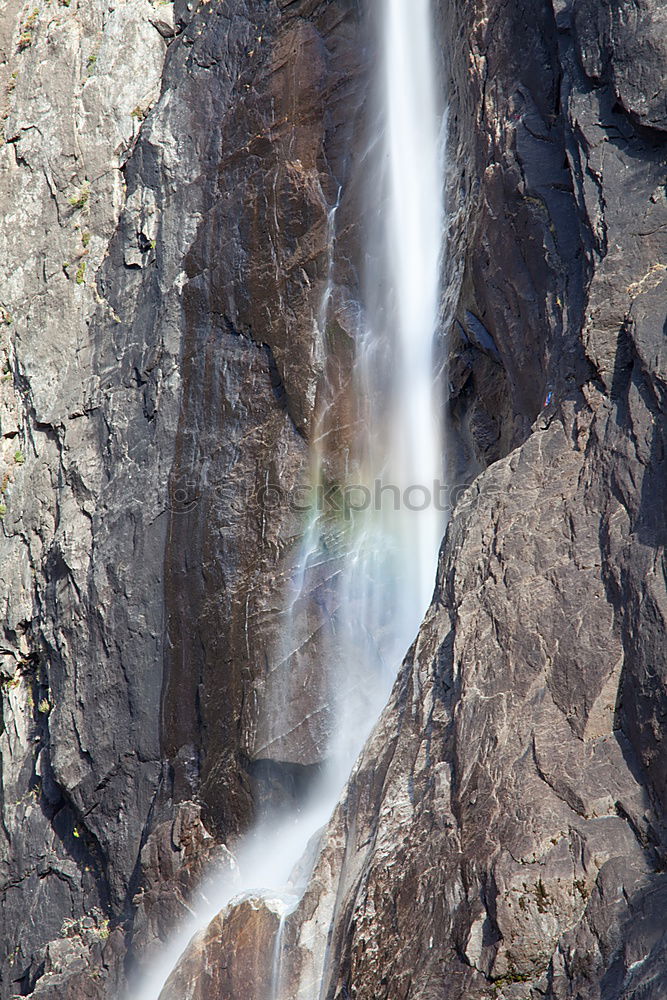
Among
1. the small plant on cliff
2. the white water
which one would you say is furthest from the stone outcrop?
the small plant on cliff

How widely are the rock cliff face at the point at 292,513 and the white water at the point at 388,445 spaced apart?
0.33 metres

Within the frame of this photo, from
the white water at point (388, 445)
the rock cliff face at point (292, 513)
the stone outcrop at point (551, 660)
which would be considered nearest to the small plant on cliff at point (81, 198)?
the rock cliff face at point (292, 513)

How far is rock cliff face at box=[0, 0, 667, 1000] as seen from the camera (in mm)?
6051

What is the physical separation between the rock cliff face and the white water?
335 millimetres

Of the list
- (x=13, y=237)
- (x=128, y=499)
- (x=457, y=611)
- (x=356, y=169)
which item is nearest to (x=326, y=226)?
(x=356, y=169)

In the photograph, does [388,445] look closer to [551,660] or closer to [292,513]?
[292,513]

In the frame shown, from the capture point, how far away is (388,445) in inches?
458

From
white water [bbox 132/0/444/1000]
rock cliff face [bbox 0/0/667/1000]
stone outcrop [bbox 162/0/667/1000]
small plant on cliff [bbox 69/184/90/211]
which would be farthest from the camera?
small plant on cliff [bbox 69/184/90/211]

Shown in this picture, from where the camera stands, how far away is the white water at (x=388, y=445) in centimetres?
1030

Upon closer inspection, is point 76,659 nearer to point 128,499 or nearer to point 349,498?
point 128,499

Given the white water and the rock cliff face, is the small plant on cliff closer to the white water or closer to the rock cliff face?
the rock cliff face

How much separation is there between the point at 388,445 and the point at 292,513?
1377 millimetres

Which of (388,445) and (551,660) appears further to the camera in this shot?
(388,445)

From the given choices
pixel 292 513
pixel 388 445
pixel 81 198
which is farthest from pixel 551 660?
pixel 81 198
